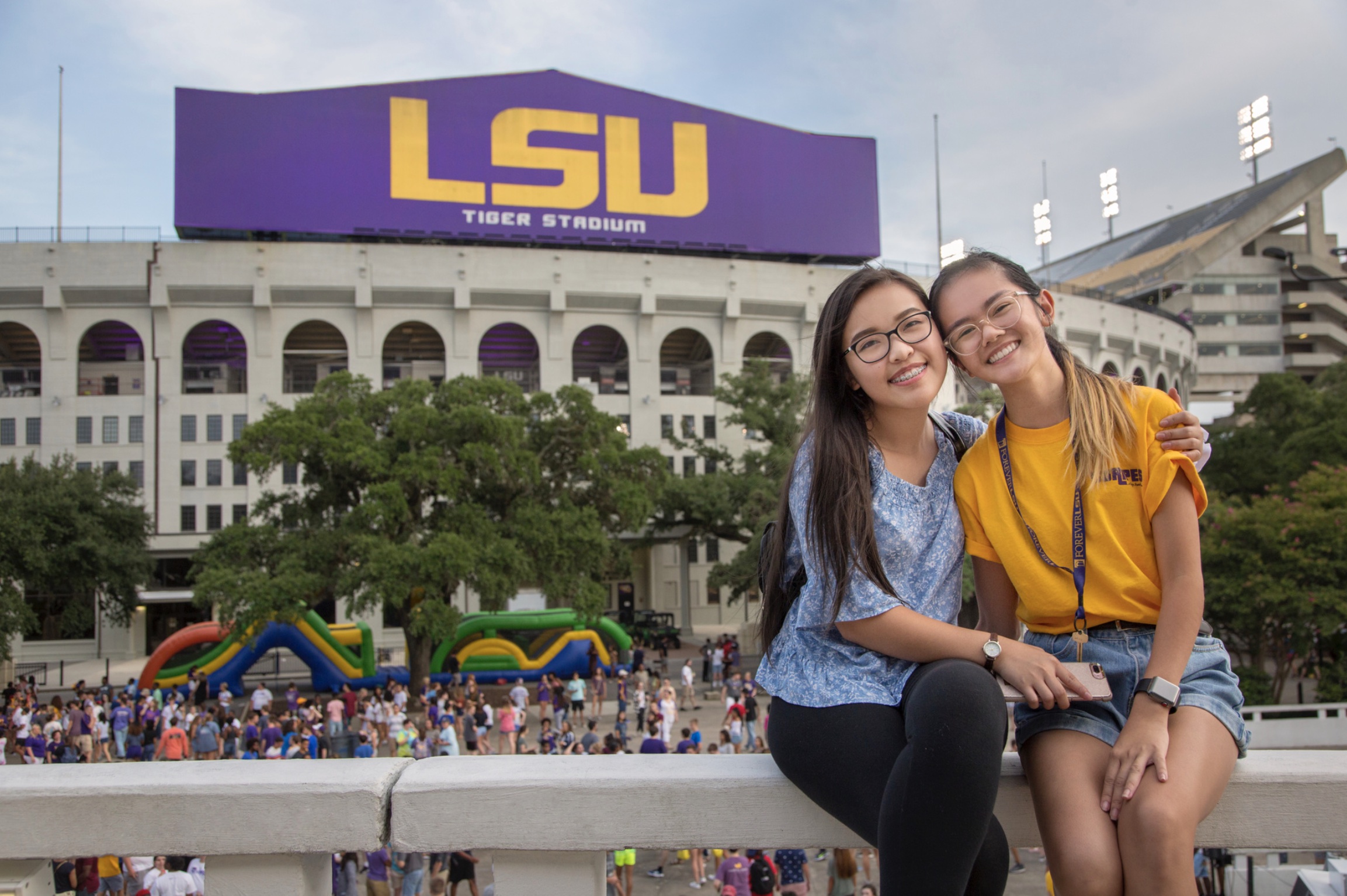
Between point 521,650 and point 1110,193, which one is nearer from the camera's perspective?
point 521,650

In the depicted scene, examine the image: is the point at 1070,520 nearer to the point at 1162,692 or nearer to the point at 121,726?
the point at 1162,692

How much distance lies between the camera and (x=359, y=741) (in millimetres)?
17266

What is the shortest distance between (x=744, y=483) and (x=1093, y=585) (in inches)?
1183

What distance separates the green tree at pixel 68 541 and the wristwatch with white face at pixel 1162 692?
28804 millimetres

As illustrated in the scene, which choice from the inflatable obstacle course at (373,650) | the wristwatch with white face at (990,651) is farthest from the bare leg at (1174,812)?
the inflatable obstacle course at (373,650)

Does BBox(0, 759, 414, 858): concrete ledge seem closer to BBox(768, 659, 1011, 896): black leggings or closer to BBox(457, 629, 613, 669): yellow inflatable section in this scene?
BBox(768, 659, 1011, 896): black leggings

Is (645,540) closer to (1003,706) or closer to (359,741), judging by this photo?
(359,741)

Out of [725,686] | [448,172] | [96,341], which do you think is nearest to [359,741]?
[725,686]

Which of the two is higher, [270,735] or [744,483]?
[744,483]

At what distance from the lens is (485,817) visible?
1880 millimetres

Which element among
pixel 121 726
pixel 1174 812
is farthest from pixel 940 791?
pixel 121 726

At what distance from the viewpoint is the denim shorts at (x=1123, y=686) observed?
1948 millimetres

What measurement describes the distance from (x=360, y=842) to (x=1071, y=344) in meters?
53.2

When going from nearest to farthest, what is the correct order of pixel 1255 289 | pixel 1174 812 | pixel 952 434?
pixel 1174 812, pixel 952 434, pixel 1255 289
